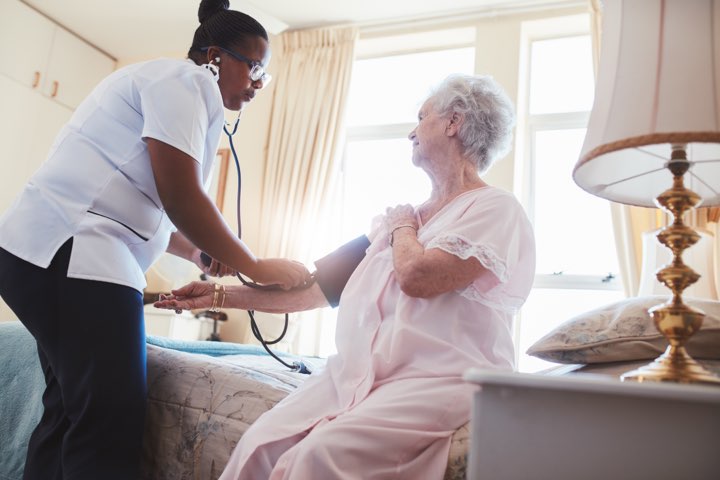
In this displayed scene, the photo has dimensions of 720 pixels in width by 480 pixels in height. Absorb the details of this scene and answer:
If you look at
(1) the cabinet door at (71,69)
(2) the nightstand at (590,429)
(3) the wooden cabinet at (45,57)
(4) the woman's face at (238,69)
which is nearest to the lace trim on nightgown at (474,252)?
(2) the nightstand at (590,429)

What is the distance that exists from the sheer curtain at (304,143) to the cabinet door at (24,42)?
1697 mm

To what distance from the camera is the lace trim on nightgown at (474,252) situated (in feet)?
4.16

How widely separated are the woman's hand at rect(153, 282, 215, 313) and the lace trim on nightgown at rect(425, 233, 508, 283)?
2.22 feet

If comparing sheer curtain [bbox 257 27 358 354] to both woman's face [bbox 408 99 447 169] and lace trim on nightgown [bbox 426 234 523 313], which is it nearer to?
woman's face [bbox 408 99 447 169]

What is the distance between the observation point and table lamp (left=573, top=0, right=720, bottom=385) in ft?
2.76

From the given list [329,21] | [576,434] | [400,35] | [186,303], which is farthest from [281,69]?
[576,434]

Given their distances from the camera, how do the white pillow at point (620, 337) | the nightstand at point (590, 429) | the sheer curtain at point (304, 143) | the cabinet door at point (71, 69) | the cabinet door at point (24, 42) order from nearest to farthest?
the nightstand at point (590, 429) → the white pillow at point (620, 337) → the sheer curtain at point (304, 143) → the cabinet door at point (24, 42) → the cabinet door at point (71, 69)

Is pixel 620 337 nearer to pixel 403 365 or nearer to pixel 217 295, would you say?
pixel 403 365

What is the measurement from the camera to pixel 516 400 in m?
0.73

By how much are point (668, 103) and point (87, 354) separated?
106 centimetres

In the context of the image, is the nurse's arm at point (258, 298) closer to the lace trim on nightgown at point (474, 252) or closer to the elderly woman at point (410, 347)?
the elderly woman at point (410, 347)

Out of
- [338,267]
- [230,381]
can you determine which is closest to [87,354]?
[230,381]

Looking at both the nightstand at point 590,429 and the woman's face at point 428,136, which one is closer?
the nightstand at point 590,429

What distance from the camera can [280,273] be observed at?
1.56 m
